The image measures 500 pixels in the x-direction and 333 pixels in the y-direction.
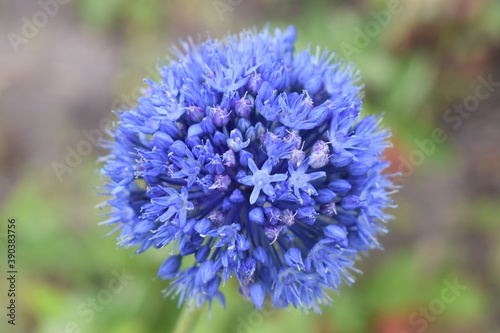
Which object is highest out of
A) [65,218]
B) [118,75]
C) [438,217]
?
[118,75]

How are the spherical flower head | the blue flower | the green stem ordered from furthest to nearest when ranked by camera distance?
the green stem
the spherical flower head
the blue flower

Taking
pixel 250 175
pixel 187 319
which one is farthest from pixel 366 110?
pixel 187 319

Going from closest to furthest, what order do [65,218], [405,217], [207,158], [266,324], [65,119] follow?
[207,158] → [266,324] → [65,218] → [405,217] → [65,119]

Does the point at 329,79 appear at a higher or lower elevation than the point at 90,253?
higher

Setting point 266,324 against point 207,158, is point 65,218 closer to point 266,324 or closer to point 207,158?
point 266,324

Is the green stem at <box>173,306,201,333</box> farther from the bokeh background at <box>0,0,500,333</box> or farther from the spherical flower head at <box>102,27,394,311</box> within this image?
the bokeh background at <box>0,0,500,333</box>

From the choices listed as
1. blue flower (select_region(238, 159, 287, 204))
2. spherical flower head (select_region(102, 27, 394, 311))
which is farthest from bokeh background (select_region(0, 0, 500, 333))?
blue flower (select_region(238, 159, 287, 204))

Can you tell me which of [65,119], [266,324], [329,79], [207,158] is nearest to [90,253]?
[266,324]
